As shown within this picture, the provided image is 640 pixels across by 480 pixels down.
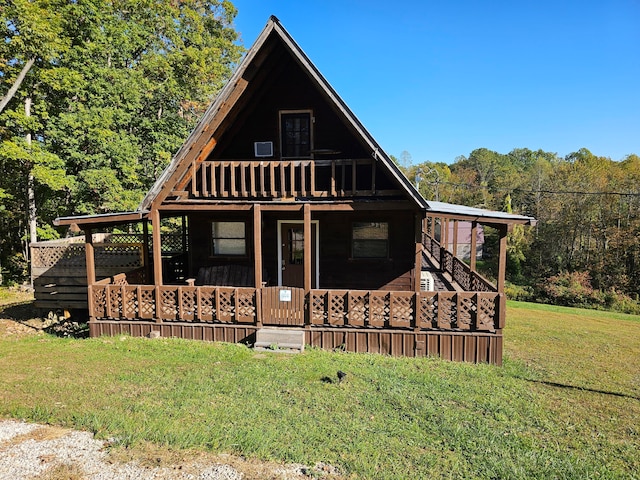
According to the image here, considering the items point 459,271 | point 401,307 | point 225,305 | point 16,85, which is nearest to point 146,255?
point 225,305

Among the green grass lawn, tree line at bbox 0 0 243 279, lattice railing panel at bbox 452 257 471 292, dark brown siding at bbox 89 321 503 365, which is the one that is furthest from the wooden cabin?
tree line at bbox 0 0 243 279

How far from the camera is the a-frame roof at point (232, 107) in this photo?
30.1ft

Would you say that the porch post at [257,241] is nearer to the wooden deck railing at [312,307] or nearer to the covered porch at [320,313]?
the covered porch at [320,313]

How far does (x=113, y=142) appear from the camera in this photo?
2116 cm

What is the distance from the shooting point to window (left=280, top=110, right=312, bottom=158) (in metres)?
Answer: 11.5

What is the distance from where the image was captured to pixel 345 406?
21.2ft

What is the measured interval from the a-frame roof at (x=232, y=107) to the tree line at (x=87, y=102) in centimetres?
1259

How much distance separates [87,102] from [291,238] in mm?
16320

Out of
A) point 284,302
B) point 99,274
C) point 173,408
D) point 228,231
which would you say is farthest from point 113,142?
point 173,408

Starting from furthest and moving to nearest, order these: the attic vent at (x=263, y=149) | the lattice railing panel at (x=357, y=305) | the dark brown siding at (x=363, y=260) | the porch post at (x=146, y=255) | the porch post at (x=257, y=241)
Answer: the porch post at (x=146, y=255) → the dark brown siding at (x=363, y=260) → the attic vent at (x=263, y=149) → the porch post at (x=257, y=241) → the lattice railing panel at (x=357, y=305)

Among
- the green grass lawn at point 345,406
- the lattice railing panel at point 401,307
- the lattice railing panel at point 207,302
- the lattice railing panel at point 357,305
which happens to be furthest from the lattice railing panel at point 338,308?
the lattice railing panel at point 207,302

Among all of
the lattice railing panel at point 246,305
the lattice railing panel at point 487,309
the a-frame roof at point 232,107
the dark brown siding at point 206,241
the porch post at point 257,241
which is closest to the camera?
the lattice railing panel at point 487,309

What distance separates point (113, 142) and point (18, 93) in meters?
4.59

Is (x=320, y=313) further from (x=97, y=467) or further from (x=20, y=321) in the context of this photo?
(x=20, y=321)
